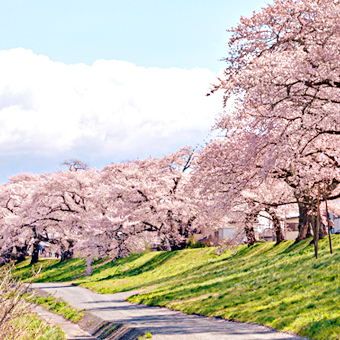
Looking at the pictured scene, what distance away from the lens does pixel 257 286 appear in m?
20.3

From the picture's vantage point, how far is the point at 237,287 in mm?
21422

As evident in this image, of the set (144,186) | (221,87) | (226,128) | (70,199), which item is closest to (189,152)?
(144,186)

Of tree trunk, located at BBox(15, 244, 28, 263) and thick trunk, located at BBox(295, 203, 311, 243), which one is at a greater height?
thick trunk, located at BBox(295, 203, 311, 243)

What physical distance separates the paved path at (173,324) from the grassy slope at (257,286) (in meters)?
0.59

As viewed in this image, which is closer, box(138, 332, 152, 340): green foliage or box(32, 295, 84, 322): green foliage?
box(138, 332, 152, 340): green foliage

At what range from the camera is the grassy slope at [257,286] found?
13672mm

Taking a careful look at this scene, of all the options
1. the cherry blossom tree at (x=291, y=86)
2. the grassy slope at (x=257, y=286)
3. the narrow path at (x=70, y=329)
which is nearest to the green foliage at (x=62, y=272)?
the grassy slope at (x=257, y=286)

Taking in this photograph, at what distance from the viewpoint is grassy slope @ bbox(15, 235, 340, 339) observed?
44.9ft

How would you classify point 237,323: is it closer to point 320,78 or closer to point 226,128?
point 320,78

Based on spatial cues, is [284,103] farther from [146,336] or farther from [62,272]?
[62,272]

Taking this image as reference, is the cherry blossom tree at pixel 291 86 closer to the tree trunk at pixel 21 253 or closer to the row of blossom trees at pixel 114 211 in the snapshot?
the row of blossom trees at pixel 114 211

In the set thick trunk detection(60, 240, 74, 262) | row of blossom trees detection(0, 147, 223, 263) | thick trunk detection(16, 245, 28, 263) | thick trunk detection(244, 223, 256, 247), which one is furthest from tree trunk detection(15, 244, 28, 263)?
thick trunk detection(244, 223, 256, 247)

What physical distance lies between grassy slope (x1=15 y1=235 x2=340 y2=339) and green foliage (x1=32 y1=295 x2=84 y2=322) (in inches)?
147

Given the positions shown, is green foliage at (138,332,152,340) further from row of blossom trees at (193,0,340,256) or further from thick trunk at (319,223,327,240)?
thick trunk at (319,223,327,240)
